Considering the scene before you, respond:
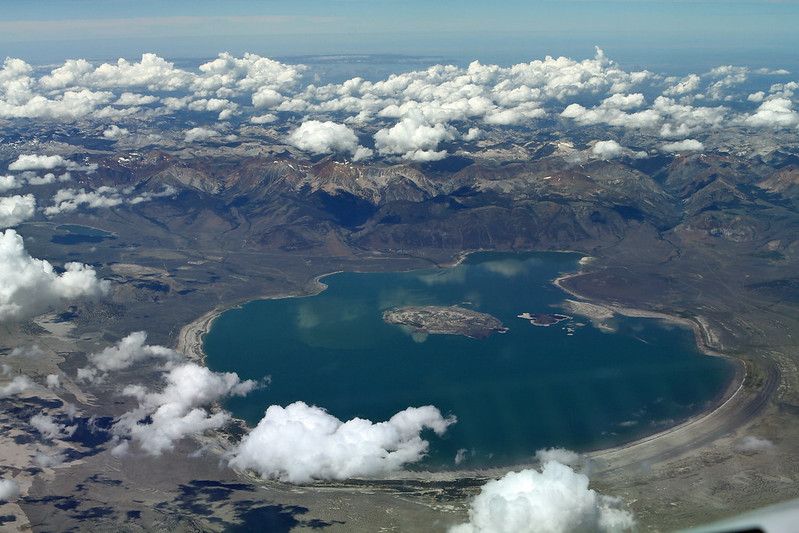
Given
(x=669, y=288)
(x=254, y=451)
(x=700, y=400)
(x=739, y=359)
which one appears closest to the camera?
(x=254, y=451)

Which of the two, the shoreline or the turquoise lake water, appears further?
the turquoise lake water

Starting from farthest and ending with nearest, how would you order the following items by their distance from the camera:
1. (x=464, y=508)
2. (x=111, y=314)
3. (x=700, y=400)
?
(x=111, y=314), (x=700, y=400), (x=464, y=508)

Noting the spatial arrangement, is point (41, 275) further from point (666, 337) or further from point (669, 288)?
point (669, 288)

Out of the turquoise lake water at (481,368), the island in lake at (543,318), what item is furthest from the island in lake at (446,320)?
the island in lake at (543,318)

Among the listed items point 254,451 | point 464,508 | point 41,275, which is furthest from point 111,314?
point 464,508

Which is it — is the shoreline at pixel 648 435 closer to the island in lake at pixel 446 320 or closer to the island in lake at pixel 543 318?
the island in lake at pixel 543 318

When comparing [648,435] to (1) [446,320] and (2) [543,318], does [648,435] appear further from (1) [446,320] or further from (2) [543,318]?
(1) [446,320]

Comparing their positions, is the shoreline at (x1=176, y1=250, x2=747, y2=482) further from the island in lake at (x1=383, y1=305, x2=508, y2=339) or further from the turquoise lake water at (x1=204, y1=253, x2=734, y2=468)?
the island in lake at (x1=383, y1=305, x2=508, y2=339)

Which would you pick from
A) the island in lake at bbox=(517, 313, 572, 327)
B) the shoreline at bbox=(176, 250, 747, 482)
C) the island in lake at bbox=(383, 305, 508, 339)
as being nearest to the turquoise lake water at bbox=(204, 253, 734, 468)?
the shoreline at bbox=(176, 250, 747, 482)
